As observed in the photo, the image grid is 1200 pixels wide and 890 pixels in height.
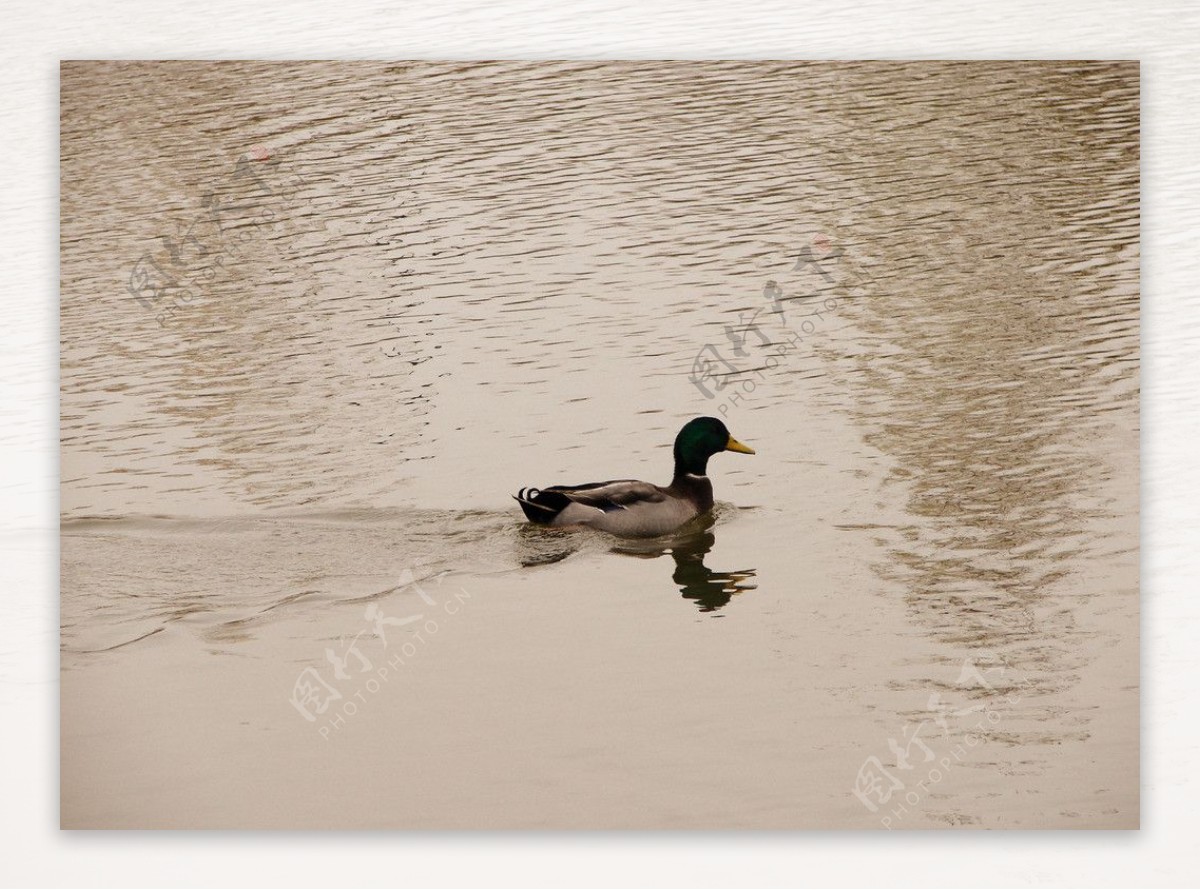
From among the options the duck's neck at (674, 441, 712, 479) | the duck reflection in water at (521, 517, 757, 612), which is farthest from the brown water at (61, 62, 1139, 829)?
the duck's neck at (674, 441, 712, 479)

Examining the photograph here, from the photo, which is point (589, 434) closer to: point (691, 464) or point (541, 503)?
point (541, 503)

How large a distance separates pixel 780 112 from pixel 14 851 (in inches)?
129

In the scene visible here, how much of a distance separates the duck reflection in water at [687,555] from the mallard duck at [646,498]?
6 cm

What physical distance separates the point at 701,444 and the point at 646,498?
0.34m

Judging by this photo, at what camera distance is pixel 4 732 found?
20.1ft

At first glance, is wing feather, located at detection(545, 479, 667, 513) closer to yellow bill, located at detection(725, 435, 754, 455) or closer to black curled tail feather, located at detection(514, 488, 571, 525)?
black curled tail feather, located at detection(514, 488, 571, 525)

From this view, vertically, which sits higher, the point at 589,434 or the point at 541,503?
the point at 589,434

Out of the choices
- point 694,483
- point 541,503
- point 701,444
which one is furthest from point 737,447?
point 541,503

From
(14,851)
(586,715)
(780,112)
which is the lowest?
(14,851)

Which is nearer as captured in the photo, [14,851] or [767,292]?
[14,851]

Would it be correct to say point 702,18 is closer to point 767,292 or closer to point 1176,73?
point 767,292

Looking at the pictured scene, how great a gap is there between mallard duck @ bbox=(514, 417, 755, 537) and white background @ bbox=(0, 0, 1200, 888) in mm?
1275

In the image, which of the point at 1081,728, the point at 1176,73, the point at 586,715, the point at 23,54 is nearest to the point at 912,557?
the point at 1081,728

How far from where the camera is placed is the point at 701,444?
6957mm
